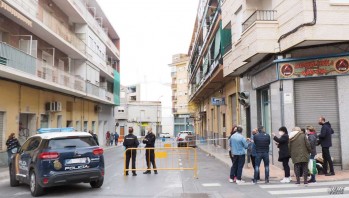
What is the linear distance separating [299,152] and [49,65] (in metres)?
16.5

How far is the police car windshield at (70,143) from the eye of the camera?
9633mm

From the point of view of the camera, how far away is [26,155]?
1033cm

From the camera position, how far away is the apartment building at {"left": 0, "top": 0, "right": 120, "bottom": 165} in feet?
59.1

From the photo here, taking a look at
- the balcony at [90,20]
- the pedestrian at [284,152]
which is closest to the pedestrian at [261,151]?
the pedestrian at [284,152]

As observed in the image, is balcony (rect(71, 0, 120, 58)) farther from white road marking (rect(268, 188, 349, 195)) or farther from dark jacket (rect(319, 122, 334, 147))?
white road marking (rect(268, 188, 349, 195))

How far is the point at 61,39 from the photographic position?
23969mm

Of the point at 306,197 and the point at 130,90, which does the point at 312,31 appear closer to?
the point at 306,197

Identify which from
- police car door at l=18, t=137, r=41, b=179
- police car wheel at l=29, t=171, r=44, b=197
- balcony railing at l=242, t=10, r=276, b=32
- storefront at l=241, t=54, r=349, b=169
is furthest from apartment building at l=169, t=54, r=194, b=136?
police car wheel at l=29, t=171, r=44, b=197

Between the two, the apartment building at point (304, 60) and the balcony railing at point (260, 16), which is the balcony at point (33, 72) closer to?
the apartment building at point (304, 60)

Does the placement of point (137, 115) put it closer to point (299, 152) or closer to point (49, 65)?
point (49, 65)

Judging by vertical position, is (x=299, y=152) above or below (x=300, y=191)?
above

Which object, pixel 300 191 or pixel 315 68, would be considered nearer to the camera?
pixel 300 191

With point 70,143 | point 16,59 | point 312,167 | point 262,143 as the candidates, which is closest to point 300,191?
point 312,167

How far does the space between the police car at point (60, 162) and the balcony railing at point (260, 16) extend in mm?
8611
